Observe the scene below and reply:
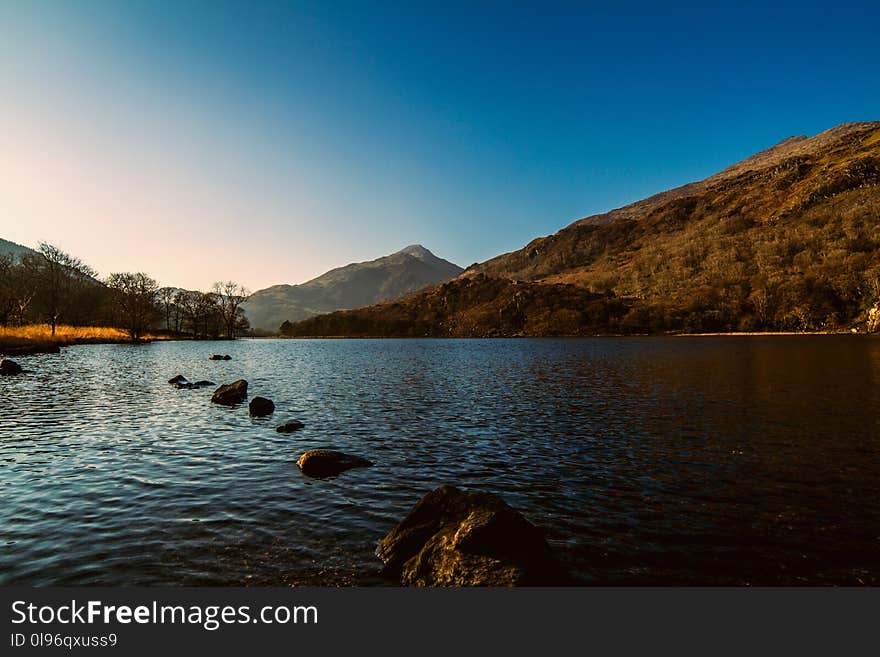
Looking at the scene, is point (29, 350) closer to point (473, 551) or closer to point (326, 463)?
point (326, 463)

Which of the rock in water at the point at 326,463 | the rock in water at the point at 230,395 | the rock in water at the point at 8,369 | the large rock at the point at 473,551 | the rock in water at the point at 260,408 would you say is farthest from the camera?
the rock in water at the point at 8,369

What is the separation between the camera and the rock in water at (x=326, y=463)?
19547mm

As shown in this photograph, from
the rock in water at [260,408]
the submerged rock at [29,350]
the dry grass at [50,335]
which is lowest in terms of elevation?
the rock in water at [260,408]

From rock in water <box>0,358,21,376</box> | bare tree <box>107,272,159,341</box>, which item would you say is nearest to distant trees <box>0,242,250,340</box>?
bare tree <box>107,272,159,341</box>

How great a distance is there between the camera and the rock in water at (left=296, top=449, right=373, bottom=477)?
19.5 meters

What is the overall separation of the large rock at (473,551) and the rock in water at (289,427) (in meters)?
17.5

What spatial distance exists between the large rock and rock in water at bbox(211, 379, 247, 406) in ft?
99.5

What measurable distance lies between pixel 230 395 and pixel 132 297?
125647 mm

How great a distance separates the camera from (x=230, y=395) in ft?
126

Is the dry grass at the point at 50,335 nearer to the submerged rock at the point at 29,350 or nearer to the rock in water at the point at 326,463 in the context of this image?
the submerged rock at the point at 29,350

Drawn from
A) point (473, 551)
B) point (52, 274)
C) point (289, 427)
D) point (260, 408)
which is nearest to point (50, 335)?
point (52, 274)

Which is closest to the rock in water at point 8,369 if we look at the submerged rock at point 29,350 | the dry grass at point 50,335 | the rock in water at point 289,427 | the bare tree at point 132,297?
the submerged rock at point 29,350

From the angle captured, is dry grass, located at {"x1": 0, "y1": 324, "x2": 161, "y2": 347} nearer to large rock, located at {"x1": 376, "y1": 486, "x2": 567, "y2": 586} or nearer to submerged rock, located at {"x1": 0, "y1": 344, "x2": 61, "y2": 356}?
submerged rock, located at {"x1": 0, "y1": 344, "x2": 61, "y2": 356}

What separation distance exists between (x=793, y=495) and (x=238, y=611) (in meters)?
18.5
